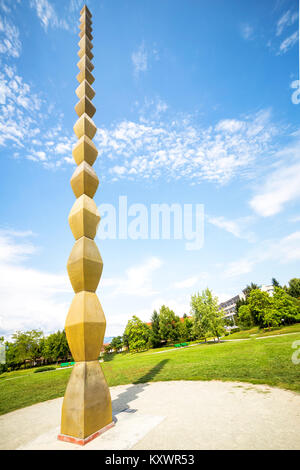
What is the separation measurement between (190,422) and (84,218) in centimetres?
576

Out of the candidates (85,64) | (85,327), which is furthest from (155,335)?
(85,64)

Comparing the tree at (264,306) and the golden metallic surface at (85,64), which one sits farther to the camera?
the tree at (264,306)

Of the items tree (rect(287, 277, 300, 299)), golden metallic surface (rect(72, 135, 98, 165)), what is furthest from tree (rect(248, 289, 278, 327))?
golden metallic surface (rect(72, 135, 98, 165))

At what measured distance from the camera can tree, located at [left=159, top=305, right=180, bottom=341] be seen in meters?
53.0

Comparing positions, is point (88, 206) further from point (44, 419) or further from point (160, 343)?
point (160, 343)

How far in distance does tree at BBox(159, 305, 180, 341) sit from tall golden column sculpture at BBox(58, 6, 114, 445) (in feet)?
170

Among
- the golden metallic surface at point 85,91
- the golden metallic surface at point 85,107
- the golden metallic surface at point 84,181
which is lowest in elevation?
the golden metallic surface at point 84,181

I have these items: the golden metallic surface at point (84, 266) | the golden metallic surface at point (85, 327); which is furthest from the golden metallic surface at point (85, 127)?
the golden metallic surface at point (85, 327)

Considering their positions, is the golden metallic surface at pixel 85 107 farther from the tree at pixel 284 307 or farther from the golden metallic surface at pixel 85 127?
the tree at pixel 284 307

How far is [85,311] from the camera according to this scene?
18.6ft

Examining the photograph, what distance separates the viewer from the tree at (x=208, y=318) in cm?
3391

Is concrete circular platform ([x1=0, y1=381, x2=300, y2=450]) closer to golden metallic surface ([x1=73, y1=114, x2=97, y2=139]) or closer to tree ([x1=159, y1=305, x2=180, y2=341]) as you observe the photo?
golden metallic surface ([x1=73, y1=114, x2=97, y2=139])

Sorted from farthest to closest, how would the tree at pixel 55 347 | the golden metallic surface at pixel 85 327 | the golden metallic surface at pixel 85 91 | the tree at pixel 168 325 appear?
1. the tree at pixel 168 325
2. the tree at pixel 55 347
3. the golden metallic surface at pixel 85 91
4. the golden metallic surface at pixel 85 327

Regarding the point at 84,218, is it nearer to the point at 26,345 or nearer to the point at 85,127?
the point at 85,127
